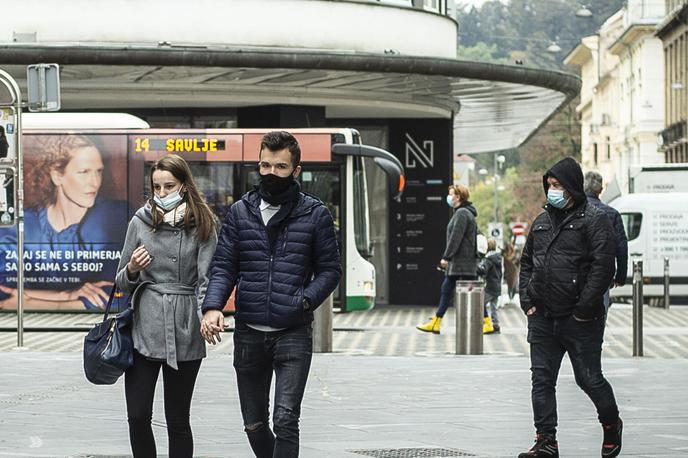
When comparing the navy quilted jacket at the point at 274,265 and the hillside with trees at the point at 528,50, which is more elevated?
the hillside with trees at the point at 528,50

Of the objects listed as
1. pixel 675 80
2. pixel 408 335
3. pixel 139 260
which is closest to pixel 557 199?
pixel 139 260

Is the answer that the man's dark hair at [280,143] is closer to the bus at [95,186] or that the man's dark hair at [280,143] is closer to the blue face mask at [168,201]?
the blue face mask at [168,201]

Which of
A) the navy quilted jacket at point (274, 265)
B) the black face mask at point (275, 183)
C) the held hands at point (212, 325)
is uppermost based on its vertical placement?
the black face mask at point (275, 183)

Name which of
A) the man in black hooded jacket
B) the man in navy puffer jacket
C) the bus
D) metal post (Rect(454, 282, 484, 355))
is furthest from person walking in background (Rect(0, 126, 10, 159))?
the man in navy puffer jacket

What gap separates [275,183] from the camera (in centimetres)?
741

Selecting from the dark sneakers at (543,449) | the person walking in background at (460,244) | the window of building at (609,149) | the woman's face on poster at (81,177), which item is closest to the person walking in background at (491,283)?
the person walking in background at (460,244)

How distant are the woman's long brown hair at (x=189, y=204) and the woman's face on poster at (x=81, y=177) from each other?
16474 mm

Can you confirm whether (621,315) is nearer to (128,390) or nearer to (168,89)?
(168,89)

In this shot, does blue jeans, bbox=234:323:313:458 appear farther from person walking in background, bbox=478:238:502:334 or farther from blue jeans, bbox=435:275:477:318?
person walking in background, bbox=478:238:502:334

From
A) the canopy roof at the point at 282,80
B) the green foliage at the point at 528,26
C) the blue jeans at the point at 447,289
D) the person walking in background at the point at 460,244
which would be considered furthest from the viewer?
the green foliage at the point at 528,26

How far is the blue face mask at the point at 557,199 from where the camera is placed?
369 inches

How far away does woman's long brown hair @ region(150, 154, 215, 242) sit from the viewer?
297 inches

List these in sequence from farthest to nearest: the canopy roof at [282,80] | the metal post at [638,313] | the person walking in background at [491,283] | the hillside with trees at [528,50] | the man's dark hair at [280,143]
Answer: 1. the hillside with trees at [528,50]
2. the canopy roof at [282,80]
3. the person walking in background at [491,283]
4. the metal post at [638,313]
5. the man's dark hair at [280,143]

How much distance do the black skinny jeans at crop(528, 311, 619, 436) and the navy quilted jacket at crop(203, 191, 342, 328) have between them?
2.28 meters
